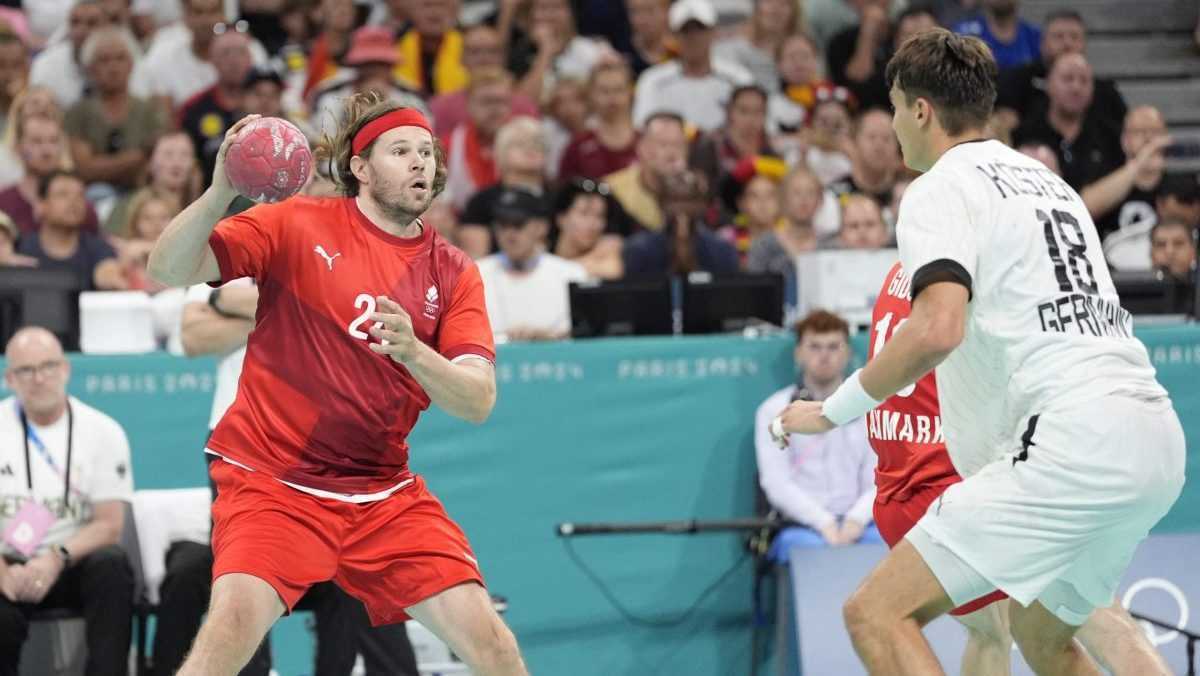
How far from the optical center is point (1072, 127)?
11.6m

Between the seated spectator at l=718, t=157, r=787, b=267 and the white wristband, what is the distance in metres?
5.37

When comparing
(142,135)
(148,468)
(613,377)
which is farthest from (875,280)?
(142,135)

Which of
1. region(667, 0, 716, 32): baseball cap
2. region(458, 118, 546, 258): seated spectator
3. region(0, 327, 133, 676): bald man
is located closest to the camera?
region(0, 327, 133, 676): bald man

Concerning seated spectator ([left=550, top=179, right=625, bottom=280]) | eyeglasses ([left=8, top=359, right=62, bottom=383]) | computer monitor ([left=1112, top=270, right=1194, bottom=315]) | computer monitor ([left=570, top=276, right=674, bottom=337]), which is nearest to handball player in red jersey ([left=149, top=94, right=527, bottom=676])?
eyeglasses ([left=8, top=359, right=62, bottom=383])

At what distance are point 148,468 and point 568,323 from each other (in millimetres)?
2259

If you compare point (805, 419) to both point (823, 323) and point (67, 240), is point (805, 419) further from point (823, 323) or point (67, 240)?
point (67, 240)

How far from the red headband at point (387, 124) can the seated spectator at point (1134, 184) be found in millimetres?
6343

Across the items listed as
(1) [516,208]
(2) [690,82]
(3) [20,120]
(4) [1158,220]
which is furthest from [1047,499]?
(3) [20,120]

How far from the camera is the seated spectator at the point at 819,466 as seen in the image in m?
8.25

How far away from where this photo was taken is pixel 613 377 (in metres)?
8.72

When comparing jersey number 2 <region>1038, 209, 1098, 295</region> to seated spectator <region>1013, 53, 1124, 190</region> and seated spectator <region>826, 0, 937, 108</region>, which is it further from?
seated spectator <region>826, 0, 937, 108</region>

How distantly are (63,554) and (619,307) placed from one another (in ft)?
9.47

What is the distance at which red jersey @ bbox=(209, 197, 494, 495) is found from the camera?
17.4ft

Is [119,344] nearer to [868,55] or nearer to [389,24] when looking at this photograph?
[389,24]
